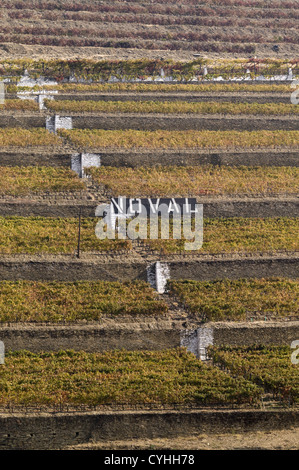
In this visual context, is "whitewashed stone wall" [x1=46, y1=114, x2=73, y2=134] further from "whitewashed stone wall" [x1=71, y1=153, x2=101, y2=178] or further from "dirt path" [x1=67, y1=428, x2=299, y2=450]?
"dirt path" [x1=67, y1=428, x2=299, y2=450]

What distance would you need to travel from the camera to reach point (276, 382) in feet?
129

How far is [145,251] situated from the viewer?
49.4 metres

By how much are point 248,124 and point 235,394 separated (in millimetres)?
32134

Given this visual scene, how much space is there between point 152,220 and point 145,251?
3610 mm

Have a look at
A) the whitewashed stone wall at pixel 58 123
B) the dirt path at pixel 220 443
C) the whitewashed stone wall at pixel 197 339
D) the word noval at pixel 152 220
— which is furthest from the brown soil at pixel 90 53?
the dirt path at pixel 220 443

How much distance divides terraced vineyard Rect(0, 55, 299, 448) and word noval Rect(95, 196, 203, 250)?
12.7 inches

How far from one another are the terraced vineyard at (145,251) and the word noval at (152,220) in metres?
0.32

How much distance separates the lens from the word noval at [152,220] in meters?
50.7

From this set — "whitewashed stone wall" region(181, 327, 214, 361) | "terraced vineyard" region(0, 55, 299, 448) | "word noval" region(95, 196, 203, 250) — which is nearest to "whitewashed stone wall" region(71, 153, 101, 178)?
"terraced vineyard" region(0, 55, 299, 448)

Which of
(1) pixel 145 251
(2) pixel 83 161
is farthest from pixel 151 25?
(1) pixel 145 251

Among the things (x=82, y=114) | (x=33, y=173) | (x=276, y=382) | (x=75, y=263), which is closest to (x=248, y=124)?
(x=82, y=114)

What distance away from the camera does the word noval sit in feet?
166

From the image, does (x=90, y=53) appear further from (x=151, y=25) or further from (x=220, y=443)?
(x=220, y=443)

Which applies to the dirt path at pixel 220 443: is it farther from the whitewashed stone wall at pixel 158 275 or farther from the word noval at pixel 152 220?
the word noval at pixel 152 220
